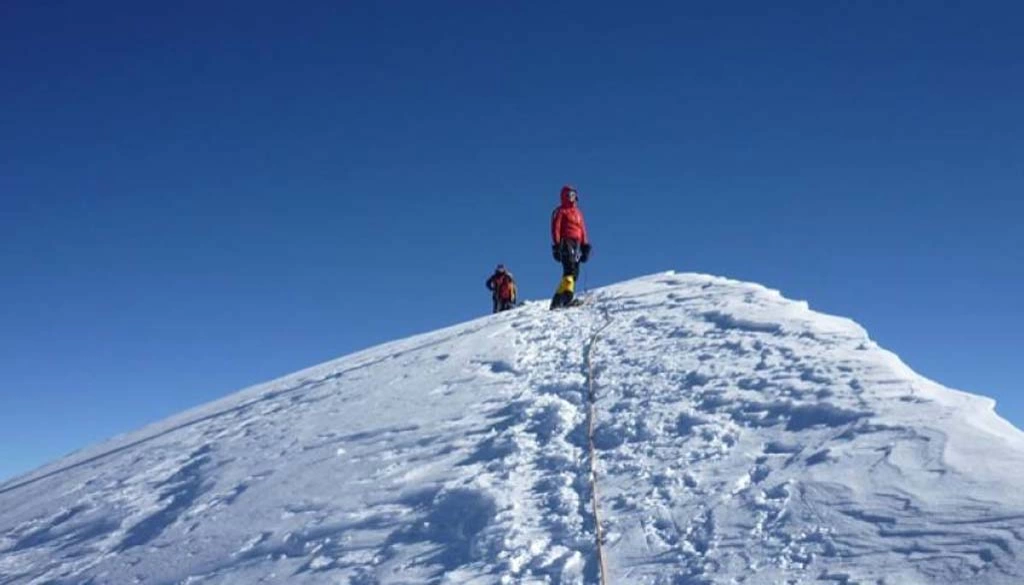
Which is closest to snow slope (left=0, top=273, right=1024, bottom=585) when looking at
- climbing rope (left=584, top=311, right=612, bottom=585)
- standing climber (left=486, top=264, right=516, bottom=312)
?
climbing rope (left=584, top=311, right=612, bottom=585)

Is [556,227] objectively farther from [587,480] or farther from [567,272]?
[587,480]

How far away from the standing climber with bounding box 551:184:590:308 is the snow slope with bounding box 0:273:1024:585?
10.6 feet

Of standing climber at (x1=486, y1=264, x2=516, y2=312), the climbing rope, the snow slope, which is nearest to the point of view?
the snow slope

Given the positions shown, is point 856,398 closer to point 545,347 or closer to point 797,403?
point 797,403

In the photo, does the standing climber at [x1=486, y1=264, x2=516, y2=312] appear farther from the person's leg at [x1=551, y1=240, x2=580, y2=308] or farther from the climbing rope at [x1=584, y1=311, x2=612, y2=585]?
the climbing rope at [x1=584, y1=311, x2=612, y2=585]

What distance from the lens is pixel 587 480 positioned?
229 inches

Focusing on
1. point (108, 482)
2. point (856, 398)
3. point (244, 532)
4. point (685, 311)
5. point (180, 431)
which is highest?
point (685, 311)

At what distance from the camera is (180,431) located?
35.3ft

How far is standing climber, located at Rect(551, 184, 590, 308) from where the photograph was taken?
1366cm

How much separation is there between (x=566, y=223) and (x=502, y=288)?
5030mm

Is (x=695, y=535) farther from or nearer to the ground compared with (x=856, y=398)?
nearer to the ground

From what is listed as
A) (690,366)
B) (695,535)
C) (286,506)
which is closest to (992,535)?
(695,535)

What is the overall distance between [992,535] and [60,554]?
261 inches

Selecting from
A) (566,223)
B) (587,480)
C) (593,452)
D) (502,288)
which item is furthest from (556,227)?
(587,480)
